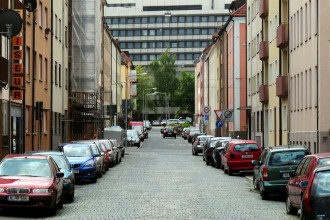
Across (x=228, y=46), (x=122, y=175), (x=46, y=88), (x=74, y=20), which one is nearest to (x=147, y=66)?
(x=228, y=46)

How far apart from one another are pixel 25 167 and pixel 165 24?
16279 centimetres

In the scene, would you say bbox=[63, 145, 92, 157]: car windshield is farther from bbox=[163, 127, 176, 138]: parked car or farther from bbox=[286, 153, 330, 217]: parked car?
bbox=[163, 127, 176, 138]: parked car

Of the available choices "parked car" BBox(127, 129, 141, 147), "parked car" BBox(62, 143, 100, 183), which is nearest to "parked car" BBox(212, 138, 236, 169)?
"parked car" BBox(62, 143, 100, 183)

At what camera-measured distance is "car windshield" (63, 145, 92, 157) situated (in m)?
33.5

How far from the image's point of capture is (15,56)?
1479 inches

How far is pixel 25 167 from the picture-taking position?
2039 cm

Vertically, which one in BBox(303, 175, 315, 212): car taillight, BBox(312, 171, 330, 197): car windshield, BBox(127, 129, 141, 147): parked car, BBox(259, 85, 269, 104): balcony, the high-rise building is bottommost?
BBox(127, 129, 141, 147): parked car

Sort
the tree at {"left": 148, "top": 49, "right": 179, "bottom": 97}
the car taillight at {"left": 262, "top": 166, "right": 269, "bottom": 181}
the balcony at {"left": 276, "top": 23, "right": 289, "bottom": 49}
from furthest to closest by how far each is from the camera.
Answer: the tree at {"left": 148, "top": 49, "right": 179, "bottom": 97} < the balcony at {"left": 276, "top": 23, "right": 289, "bottom": 49} < the car taillight at {"left": 262, "top": 166, "right": 269, "bottom": 181}

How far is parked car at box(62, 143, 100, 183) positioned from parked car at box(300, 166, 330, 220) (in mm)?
19540

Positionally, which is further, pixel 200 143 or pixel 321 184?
pixel 200 143

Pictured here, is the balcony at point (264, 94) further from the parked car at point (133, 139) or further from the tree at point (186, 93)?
the tree at point (186, 93)

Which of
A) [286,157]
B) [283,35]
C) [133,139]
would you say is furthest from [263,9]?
[286,157]

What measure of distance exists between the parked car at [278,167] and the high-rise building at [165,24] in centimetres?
15506

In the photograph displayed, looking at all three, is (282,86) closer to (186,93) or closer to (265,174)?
(265,174)
